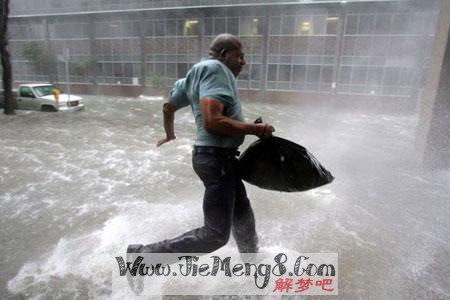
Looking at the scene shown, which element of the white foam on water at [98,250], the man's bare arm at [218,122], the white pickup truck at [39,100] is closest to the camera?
the man's bare arm at [218,122]

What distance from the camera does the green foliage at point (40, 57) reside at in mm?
20203

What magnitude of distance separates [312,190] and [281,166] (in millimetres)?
2701

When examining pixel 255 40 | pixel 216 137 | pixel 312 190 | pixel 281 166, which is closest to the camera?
pixel 216 137

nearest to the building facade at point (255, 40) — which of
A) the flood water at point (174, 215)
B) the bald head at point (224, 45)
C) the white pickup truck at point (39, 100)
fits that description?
the white pickup truck at point (39, 100)

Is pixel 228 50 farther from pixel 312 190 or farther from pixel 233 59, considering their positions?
pixel 312 190

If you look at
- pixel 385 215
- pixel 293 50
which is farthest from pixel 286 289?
pixel 293 50

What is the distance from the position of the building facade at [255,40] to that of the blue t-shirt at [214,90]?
1421cm

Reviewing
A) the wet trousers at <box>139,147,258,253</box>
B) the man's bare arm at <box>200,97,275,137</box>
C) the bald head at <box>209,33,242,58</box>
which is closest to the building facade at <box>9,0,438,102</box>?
the bald head at <box>209,33,242,58</box>

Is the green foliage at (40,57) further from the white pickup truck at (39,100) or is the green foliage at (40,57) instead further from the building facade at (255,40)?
the white pickup truck at (39,100)

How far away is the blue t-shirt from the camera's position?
A: 66.6 inches

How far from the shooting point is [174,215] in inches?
140

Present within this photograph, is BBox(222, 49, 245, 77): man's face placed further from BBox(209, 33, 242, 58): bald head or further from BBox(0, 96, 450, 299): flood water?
BBox(0, 96, 450, 299): flood water

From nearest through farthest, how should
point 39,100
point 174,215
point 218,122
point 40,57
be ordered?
point 218,122
point 174,215
point 39,100
point 40,57

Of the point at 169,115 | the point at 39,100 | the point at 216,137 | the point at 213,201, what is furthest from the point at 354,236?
the point at 39,100
